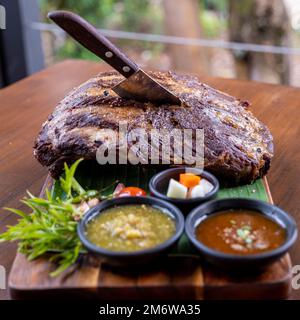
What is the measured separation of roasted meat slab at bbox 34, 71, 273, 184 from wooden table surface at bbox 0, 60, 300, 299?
21 centimetres

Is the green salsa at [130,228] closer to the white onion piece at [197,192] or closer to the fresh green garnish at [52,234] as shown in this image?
the fresh green garnish at [52,234]

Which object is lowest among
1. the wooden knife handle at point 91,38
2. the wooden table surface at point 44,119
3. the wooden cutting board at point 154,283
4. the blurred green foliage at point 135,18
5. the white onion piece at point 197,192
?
the blurred green foliage at point 135,18

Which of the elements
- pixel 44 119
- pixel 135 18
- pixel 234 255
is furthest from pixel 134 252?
pixel 135 18

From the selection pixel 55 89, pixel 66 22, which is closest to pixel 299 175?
pixel 66 22

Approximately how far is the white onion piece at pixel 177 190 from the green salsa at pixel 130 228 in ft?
0.50

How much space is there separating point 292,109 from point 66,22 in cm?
182

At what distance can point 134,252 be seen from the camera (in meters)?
1.88

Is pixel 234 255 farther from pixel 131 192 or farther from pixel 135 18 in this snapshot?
pixel 135 18

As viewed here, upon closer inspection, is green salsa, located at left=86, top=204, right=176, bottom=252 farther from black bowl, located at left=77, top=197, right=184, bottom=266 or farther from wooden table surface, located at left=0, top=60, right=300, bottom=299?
wooden table surface, located at left=0, top=60, right=300, bottom=299

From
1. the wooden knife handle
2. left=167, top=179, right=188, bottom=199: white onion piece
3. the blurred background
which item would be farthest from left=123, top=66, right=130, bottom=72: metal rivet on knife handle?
the blurred background

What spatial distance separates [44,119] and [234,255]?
211cm

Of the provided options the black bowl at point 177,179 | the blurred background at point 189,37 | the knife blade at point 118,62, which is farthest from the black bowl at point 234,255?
the blurred background at point 189,37

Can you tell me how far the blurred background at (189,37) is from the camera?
5.61 meters

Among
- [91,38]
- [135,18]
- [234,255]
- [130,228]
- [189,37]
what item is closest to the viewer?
[234,255]
